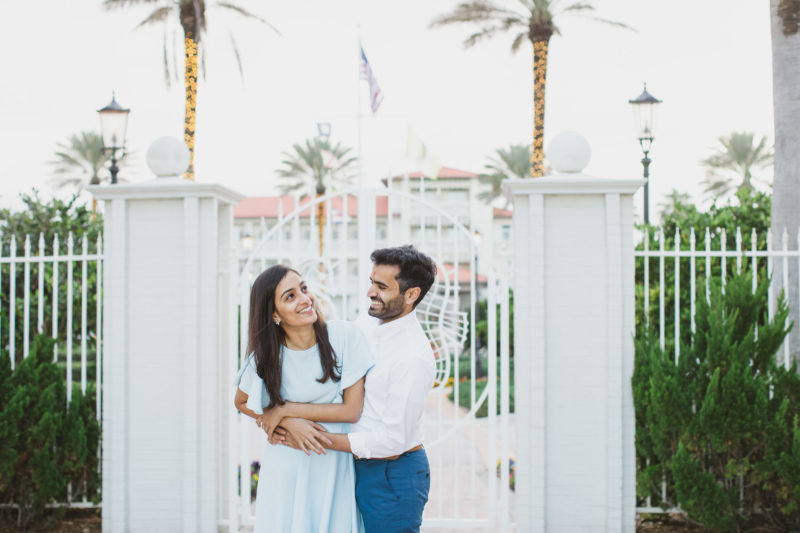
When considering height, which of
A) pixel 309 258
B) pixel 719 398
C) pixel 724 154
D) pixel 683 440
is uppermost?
pixel 724 154

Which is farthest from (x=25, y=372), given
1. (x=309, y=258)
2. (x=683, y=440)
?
(x=683, y=440)

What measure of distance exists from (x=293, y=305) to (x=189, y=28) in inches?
532

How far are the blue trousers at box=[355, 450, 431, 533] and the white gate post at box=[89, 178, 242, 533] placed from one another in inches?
96.2

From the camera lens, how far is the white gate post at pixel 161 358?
4957mm

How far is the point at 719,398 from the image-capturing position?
4.52 meters

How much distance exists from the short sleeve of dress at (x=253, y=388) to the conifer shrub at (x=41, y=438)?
9.09 ft

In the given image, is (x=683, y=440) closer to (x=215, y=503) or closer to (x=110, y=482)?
(x=215, y=503)

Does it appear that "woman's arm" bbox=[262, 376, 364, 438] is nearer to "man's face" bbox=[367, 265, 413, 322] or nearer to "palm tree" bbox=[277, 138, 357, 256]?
"man's face" bbox=[367, 265, 413, 322]

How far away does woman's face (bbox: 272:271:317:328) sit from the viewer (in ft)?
8.98

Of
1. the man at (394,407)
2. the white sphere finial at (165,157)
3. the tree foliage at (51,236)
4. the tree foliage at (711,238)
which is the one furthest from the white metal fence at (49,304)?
the tree foliage at (711,238)

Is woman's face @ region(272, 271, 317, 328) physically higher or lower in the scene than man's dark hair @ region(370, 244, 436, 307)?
lower

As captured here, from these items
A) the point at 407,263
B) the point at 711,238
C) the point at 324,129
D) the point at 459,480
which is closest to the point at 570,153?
the point at 324,129

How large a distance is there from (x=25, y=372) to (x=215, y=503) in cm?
161

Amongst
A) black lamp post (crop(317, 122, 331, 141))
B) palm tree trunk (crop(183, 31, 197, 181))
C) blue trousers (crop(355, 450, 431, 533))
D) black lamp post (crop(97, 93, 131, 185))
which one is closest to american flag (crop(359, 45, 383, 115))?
black lamp post (crop(317, 122, 331, 141))
